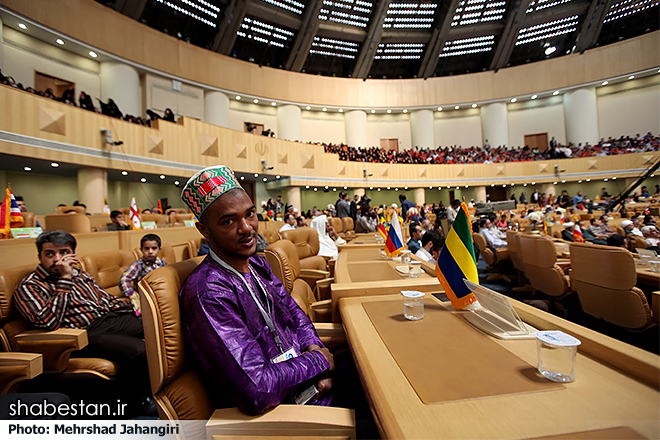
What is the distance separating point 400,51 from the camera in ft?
66.8

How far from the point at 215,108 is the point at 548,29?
2072cm

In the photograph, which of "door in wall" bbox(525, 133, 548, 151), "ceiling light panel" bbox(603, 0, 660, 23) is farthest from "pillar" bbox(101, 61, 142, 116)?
"ceiling light panel" bbox(603, 0, 660, 23)

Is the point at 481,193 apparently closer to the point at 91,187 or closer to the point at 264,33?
the point at 264,33

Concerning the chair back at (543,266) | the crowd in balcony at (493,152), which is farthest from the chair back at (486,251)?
the crowd in balcony at (493,152)

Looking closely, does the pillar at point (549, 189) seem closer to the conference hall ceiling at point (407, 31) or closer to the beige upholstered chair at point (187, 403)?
the conference hall ceiling at point (407, 31)

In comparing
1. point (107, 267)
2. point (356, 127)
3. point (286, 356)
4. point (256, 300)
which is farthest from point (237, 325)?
point (356, 127)

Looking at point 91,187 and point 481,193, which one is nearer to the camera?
point 91,187

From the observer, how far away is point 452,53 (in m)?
20.6

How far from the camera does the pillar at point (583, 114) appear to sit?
63.1 feet

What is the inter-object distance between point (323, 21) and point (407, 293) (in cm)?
2034

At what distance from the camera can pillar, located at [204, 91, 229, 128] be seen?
15703mm

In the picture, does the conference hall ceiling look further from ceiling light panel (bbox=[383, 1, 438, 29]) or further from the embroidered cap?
the embroidered cap

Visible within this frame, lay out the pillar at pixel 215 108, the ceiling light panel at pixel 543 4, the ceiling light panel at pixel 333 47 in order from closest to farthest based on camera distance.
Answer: the pillar at pixel 215 108 → the ceiling light panel at pixel 543 4 → the ceiling light panel at pixel 333 47

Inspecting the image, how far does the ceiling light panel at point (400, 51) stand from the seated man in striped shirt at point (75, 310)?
21.9 meters
